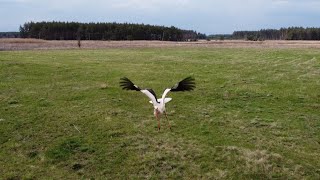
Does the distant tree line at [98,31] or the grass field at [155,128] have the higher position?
the distant tree line at [98,31]

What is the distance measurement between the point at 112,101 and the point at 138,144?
5.17m

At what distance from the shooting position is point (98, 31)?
396 ft

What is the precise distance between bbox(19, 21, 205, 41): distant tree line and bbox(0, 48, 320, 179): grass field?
92512mm

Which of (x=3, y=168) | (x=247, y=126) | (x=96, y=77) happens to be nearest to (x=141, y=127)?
(x=247, y=126)

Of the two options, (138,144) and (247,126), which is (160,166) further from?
(247,126)

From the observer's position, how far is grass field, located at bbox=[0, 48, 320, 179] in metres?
13.9

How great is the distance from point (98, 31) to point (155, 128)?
107 m

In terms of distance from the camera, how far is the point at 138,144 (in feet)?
50.3

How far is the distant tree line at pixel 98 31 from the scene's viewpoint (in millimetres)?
118056

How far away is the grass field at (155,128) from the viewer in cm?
1391

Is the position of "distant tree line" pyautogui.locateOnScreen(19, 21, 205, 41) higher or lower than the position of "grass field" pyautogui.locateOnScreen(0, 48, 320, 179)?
higher

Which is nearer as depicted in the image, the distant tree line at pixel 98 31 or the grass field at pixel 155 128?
the grass field at pixel 155 128

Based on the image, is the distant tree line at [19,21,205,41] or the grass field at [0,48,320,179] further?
the distant tree line at [19,21,205,41]

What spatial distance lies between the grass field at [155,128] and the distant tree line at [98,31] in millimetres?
92512
